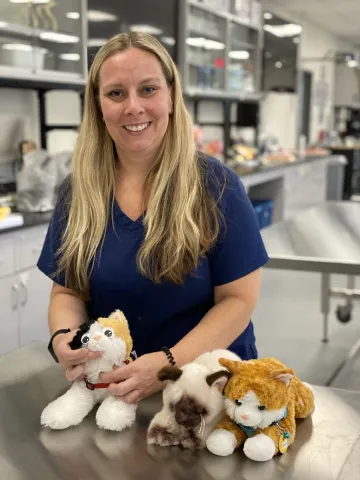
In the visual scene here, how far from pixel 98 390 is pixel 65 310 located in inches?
12.3

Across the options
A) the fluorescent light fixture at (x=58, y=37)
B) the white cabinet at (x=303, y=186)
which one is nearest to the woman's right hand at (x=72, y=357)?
the fluorescent light fixture at (x=58, y=37)

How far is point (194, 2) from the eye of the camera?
5.04 meters

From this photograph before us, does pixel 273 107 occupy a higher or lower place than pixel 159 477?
higher

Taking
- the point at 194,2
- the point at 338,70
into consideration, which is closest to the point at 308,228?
the point at 194,2

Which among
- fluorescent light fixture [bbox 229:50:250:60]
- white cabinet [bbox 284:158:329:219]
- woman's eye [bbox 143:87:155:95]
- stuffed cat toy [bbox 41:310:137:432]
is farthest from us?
white cabinet [bbox 284:158:329:219]

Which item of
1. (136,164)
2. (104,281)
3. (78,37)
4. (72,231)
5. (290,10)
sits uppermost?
(290,10)

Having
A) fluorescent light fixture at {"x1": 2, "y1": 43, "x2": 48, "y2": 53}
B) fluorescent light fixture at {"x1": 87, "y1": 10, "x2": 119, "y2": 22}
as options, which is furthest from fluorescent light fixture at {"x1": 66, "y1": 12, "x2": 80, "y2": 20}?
fluorescent light fixture at {"x1": 2, "y1": 43, "x2": 48, "y2": 53}

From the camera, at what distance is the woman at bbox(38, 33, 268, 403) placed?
1.27 meters

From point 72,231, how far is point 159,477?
0.65m

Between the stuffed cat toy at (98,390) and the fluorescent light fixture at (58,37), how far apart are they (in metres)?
2.75

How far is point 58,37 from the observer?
3572mm

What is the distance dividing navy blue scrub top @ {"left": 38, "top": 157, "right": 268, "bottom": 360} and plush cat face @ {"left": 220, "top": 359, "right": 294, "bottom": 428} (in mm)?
388

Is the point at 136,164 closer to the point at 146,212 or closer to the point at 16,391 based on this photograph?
the point at 146,212

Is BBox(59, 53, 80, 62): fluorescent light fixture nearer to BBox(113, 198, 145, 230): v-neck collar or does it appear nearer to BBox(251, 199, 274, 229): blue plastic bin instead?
BBox(113, 198, 145, 230): v-neck collar
